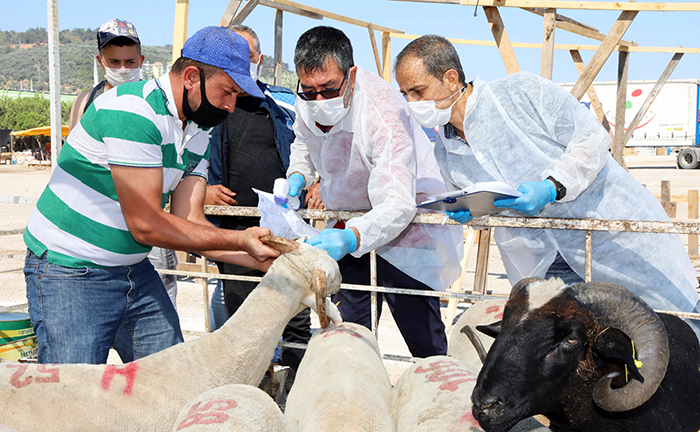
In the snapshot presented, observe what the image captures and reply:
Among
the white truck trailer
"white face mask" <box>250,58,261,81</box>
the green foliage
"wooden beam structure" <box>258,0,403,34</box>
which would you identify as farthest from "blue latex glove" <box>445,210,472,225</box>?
the green foliage

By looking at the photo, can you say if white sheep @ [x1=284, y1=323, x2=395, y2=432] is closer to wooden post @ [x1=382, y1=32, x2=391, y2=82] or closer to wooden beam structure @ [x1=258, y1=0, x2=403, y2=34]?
wooden beam structure @ [x1=258, y1=0, x2=403, y2=34]

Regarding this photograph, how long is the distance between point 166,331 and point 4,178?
86.2ft

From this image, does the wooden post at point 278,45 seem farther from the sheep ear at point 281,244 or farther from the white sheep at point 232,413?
the white sheep at point 232,413

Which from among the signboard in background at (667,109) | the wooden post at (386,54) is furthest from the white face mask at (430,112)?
the signboard in background at (667,109)

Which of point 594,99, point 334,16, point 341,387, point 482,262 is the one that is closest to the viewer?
point 341,387

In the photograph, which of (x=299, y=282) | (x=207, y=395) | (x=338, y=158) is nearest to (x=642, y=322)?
(x=299, y=282)

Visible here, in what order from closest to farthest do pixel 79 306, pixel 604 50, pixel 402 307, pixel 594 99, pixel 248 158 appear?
pixel 79 306 → pixel 402 307 → pixel 248 158 → pixel 604 50 → pixel 594 99

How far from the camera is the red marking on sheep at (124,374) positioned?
197 cm

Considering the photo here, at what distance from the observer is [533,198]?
8.21 ft

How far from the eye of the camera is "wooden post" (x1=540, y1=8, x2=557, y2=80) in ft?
19.0

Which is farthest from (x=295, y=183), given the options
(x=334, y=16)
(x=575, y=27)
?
(x=334, y=16)

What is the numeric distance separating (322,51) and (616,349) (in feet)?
6.25

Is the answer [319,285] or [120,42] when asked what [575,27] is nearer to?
[120,42]

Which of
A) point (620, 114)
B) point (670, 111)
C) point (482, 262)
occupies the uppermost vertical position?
point (670, 111)
